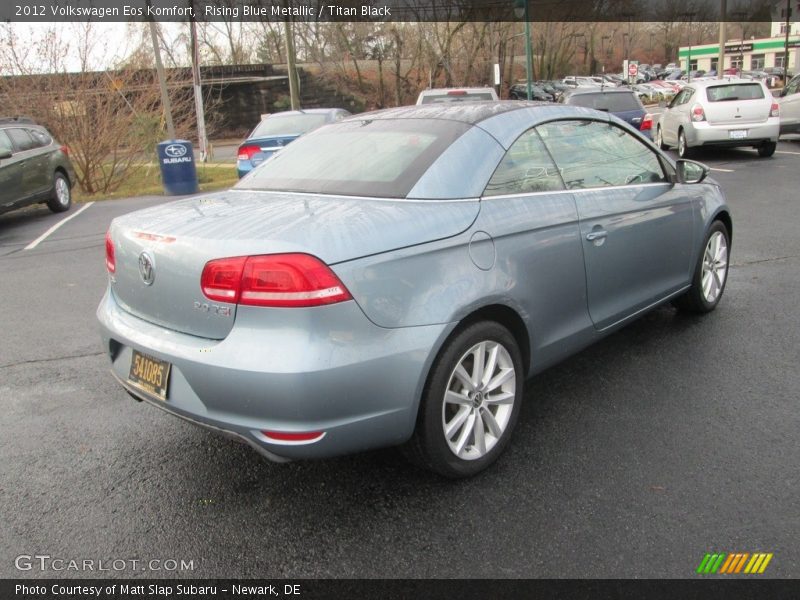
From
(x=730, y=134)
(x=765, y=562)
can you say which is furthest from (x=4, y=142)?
(x=730, y=134)

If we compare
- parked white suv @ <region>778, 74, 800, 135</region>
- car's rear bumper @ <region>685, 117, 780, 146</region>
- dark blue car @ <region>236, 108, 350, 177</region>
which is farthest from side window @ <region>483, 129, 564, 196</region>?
parked white suv @ <region>778, 74, 800, 135</region>

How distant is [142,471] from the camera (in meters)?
3.14

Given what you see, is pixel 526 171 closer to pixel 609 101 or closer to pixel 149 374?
pixel 149 374

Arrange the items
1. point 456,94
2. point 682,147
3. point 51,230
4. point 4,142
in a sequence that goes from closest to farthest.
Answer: point 51,230, point 4,142, point 456,94, point 682,147

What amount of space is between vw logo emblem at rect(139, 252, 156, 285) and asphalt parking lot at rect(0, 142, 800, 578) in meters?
0.94

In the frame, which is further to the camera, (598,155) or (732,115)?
(732,115)

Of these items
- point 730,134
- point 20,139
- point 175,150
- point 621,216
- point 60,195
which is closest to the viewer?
point 621,216

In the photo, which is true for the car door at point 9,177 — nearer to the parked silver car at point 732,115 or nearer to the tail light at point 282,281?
the tail light at point 282,281

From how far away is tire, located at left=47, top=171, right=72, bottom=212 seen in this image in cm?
1184

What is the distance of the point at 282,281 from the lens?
2.41 meters

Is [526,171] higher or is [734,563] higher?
[526,171]

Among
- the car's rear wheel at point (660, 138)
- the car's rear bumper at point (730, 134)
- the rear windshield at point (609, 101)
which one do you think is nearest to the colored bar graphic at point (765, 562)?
the rear windshield at point (609, 101)

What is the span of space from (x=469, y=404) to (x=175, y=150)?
1217 centimetres

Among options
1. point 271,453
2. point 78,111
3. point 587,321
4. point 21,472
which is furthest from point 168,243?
point 78,111
